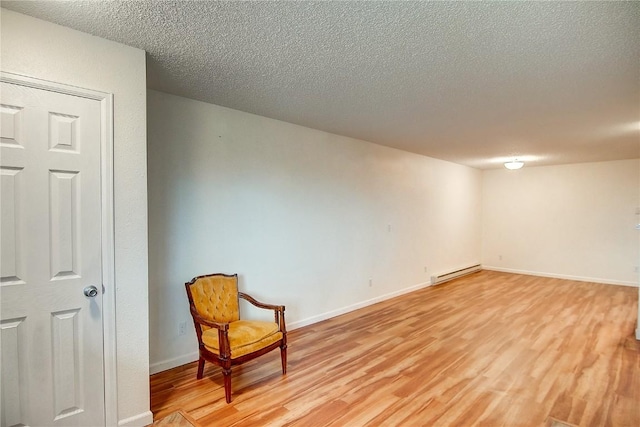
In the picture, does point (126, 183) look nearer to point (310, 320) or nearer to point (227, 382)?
point (227, 382)

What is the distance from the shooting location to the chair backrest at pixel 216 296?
2955 millimetres

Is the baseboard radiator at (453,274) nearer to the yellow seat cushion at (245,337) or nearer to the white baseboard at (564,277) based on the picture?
the white baseboard at (564,277)

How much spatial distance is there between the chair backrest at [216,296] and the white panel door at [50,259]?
3.10 feet

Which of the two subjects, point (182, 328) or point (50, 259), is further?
point (182, 328)

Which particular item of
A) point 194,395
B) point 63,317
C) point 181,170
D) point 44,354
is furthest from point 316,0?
point 194,395

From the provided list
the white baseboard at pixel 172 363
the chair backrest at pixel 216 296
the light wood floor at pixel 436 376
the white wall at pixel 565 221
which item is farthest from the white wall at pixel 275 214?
the white wall at pixel 565 221

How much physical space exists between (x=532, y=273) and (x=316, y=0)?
8034mm

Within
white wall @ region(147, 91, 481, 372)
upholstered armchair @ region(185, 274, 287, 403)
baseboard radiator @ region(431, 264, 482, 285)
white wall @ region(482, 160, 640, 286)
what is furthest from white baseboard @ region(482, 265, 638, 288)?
upholstered armchair @ region(185, 274, 287, 403)

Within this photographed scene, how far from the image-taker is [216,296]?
10.1ft

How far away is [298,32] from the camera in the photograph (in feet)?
6.44

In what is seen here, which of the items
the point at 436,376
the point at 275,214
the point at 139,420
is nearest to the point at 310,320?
the point at 275,214

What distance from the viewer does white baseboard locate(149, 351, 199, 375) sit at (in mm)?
2936

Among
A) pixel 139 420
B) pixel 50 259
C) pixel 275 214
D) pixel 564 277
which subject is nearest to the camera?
pixel 50 259

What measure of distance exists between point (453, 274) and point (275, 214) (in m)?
4.78
